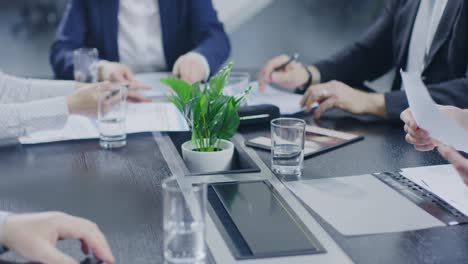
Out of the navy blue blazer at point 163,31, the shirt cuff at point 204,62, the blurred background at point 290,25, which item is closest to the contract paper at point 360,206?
the shirt cuff at point 204,62

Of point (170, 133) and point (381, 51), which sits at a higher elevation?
point (381, 51)

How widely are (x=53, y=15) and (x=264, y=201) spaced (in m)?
2.70

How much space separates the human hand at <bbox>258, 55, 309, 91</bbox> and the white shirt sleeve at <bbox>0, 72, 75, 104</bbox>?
0.61 meters

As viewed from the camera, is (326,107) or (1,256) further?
Result: (326,107)

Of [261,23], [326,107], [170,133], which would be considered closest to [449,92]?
[326,107]

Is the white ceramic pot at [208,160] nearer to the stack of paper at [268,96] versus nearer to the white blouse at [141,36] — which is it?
the stack of paper at [268,96]

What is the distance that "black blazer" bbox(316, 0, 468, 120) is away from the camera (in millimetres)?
1752

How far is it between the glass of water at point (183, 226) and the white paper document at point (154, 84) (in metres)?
0.96

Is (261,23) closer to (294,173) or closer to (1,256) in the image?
(294,173)

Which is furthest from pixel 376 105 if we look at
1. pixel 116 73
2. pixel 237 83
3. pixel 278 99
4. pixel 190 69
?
Answer: pixel 116 73

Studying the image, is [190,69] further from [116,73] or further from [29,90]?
[29,90]

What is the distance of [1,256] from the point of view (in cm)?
92

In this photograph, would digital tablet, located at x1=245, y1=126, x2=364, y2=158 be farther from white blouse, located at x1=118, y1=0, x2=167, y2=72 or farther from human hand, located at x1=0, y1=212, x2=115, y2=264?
white blouse, located at x1=118, y1=0, x2=167, y2=72

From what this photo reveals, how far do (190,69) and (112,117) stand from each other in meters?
0.58
